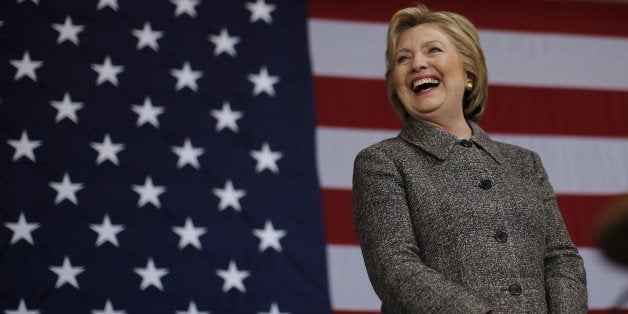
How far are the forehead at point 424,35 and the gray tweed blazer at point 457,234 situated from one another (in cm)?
18

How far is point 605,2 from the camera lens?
3.25 metres

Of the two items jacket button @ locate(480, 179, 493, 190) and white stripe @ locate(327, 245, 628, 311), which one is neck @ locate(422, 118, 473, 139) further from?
white stripe @ locate(327, 245, 628, 311)

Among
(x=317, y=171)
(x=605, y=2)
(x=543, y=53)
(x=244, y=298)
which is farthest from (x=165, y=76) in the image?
(x=605, y=2)

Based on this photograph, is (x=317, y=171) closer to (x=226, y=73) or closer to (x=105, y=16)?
(x=226, y=73)

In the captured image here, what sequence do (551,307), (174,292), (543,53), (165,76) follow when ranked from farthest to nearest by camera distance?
(543,53)
(165,76)
(174,292)
(551,307)

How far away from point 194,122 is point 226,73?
0.71 feet

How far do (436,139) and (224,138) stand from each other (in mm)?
1593

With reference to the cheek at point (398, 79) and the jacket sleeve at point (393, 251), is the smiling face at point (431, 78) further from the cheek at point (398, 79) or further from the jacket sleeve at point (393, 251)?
the jacket sleeve at point (393, 251)

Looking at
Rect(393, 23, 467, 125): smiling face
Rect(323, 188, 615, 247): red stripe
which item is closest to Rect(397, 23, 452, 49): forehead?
Rect(393, 23, 467, 125): smiling face

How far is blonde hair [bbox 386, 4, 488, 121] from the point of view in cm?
148

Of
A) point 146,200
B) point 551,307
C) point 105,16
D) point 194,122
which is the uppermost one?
point 105,16

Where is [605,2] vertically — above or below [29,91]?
above

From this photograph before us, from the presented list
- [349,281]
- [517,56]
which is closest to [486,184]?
[349,281]

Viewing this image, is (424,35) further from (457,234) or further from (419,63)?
(457,234)
